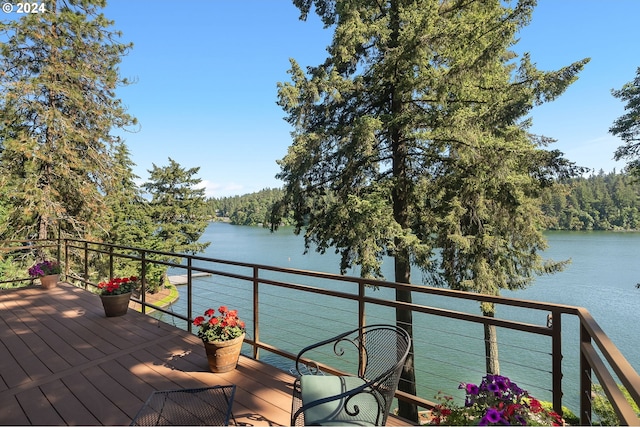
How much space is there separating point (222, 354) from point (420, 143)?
243 inches

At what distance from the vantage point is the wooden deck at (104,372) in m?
2.31

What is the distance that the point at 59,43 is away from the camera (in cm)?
883

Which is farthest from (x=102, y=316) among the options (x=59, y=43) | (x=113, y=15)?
(x=113, y=15)

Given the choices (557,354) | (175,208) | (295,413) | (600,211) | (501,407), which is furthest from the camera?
(600,211)

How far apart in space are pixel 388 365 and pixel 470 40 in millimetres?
6454

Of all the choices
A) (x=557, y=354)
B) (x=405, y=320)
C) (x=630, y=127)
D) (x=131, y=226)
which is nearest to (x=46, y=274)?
(x=405, y=320)

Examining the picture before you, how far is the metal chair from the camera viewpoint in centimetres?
161

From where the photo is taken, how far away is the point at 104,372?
9.53ft

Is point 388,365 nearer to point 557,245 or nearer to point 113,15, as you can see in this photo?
point 113,15

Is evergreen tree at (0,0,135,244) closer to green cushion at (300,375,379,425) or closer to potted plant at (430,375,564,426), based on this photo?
green cushion at (300,375,379,425)

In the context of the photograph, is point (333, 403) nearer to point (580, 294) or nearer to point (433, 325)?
point (433, 325)

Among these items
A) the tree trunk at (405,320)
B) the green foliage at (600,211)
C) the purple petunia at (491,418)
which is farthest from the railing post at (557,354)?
the green foliage at (600,211)

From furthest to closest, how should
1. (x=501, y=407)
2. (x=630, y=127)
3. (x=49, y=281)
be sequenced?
(x=630, y=127), (x=49, y=281), (x=501, y=407)

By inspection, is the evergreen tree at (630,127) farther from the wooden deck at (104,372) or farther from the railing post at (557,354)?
the wooden deck at (104,372)
